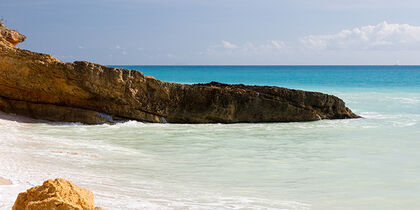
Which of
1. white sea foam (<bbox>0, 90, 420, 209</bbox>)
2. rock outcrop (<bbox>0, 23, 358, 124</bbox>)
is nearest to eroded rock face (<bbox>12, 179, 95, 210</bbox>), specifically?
white sea foam (<bbox>0, 90, 420, 209</bbox>)

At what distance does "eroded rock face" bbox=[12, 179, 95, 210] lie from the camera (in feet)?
11.3

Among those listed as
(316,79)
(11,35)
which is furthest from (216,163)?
(316,79)

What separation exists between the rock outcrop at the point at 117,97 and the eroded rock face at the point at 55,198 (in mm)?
8183

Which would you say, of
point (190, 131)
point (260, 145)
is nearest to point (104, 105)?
point (190, 131)

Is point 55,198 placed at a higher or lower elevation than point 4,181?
higher

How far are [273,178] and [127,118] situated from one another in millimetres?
6638

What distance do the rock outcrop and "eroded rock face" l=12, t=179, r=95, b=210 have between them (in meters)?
8.18

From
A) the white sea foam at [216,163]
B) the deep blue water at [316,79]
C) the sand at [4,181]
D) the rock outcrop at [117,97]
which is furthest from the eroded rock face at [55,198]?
the deep blue water at [316,79]

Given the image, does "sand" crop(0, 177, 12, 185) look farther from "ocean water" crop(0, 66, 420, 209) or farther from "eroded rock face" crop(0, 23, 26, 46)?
"eroded rock face" crop(0, 23, 26, 46)

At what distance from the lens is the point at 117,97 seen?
11.8 m

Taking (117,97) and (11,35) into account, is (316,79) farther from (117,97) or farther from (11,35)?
(11,35)

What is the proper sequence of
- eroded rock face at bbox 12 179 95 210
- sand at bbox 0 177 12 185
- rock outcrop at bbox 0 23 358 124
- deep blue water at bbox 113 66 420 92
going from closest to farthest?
eroded rock face at bbox 12 179 95 210, sand at bbox 0 177 12 185, rock outcrop at bbox 0 23 358 124, deep blue water at bbox 113 66 420 92

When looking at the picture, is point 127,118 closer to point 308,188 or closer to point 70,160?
point 70,160

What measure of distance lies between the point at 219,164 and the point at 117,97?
557 centimetres
